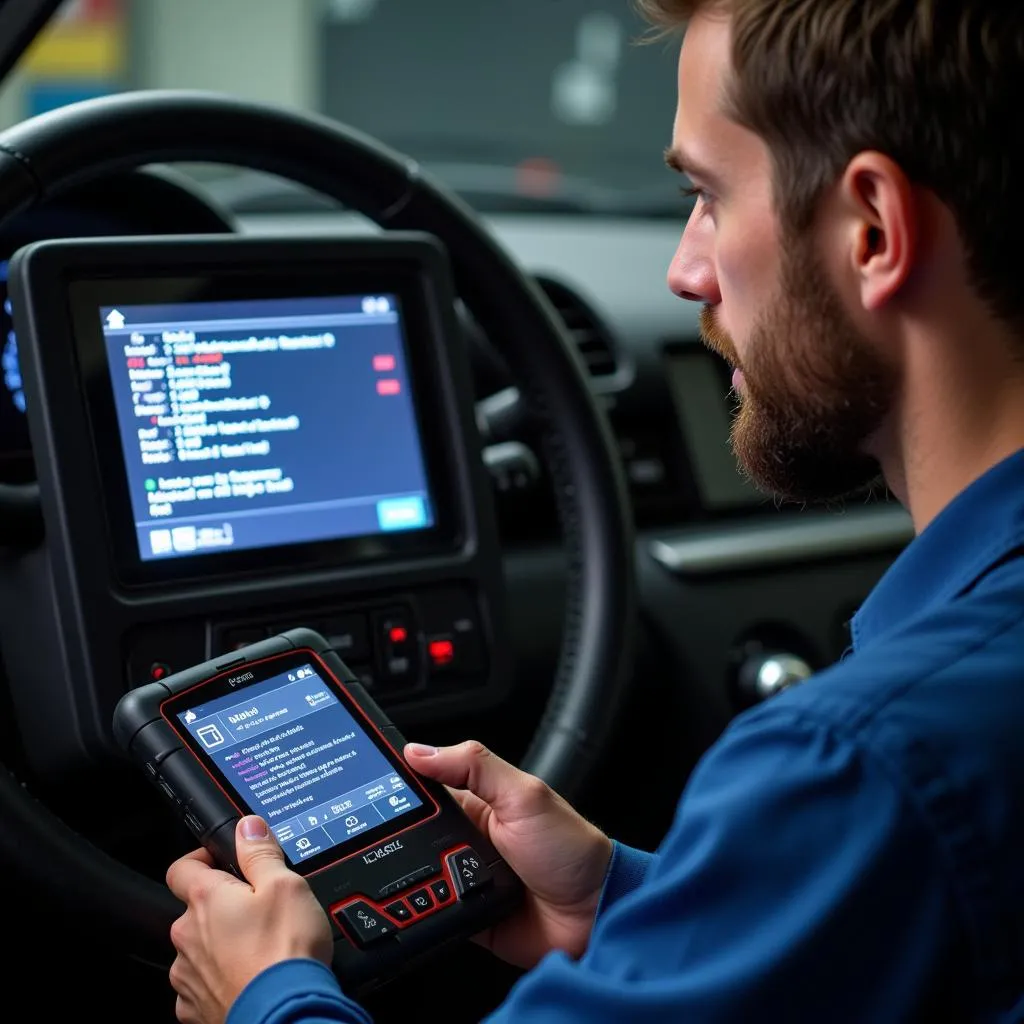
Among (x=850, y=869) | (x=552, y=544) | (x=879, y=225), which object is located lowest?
(x=552, y=544)

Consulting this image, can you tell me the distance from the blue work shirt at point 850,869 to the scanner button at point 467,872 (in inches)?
11.6

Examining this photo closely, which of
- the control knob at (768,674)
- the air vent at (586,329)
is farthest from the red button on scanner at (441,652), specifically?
the air vent at (586,329)

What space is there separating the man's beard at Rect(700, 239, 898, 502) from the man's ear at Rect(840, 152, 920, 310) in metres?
0.03

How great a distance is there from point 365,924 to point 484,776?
0.44 feet

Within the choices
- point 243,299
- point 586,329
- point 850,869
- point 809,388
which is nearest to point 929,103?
point 809,388

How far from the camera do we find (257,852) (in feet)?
3.31

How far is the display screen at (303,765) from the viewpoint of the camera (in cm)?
108

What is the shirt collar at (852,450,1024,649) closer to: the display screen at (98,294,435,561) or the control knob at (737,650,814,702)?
the display screen at (98,294,435,561)

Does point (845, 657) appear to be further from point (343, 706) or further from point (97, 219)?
point (97, 219)

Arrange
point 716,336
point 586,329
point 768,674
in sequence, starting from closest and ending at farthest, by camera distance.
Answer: point 716,336 → point 768,674 → point 586,329

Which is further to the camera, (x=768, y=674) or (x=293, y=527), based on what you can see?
(x=768, y=674)

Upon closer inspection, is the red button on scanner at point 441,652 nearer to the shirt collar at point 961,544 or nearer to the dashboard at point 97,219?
the dashboard at point 97,219

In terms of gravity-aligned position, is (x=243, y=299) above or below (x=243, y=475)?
above

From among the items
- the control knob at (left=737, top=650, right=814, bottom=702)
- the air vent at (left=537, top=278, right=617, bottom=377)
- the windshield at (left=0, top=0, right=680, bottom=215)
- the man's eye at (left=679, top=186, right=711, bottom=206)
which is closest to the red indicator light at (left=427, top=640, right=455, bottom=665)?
the man's eye at (left=679, top=186, right=711, bottom=206)
